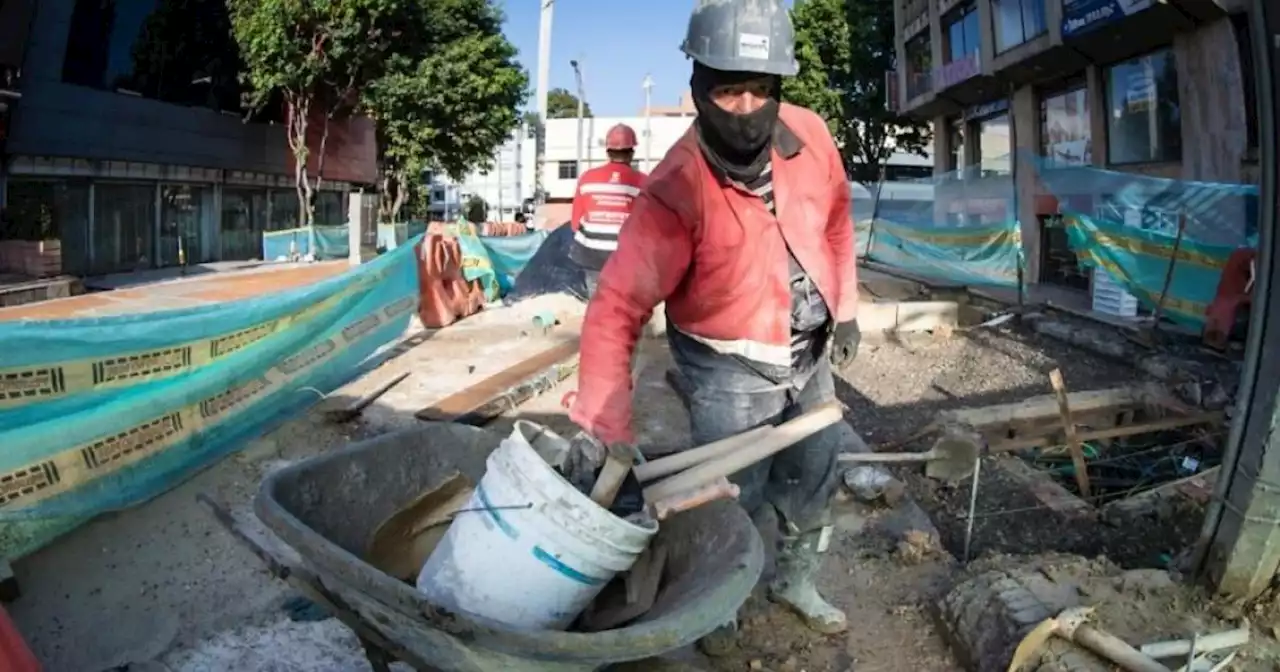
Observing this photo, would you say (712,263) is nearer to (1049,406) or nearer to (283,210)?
(1049,406)

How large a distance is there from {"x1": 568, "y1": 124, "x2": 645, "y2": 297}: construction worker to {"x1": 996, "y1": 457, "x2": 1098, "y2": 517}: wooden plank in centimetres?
333

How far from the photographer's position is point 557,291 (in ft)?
36.4

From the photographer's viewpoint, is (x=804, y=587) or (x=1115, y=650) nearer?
(x=1115, y=650)

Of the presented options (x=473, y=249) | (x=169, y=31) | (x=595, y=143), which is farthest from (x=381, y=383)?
(x=595, y=143)

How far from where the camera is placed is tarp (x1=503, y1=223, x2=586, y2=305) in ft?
36.2

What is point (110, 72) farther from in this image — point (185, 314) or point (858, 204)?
point (185, 314)

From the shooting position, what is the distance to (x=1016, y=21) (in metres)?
20.4

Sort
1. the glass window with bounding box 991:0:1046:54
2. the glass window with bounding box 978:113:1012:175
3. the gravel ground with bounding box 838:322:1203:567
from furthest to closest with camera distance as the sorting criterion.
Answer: the glass window with bounding box 978:113:1012:175 → the glass window with bounding box 991:0:1046:54 → the gravel ground with bounding box 838:322:1203:567

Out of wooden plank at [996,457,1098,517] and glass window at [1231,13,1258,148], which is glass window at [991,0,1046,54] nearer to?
glass window at [1231,13,1258,148]

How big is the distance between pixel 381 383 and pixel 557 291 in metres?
4.29

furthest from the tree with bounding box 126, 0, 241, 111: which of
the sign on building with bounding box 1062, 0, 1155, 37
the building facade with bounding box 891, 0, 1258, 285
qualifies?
the sign on building with bounding box 1062, 0, 1155, 37

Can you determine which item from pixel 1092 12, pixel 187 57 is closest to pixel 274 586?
pixel 1092 12

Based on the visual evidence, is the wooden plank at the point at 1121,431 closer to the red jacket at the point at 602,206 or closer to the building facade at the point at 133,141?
the red jacket at the point at 602,206

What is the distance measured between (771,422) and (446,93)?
25643mm
